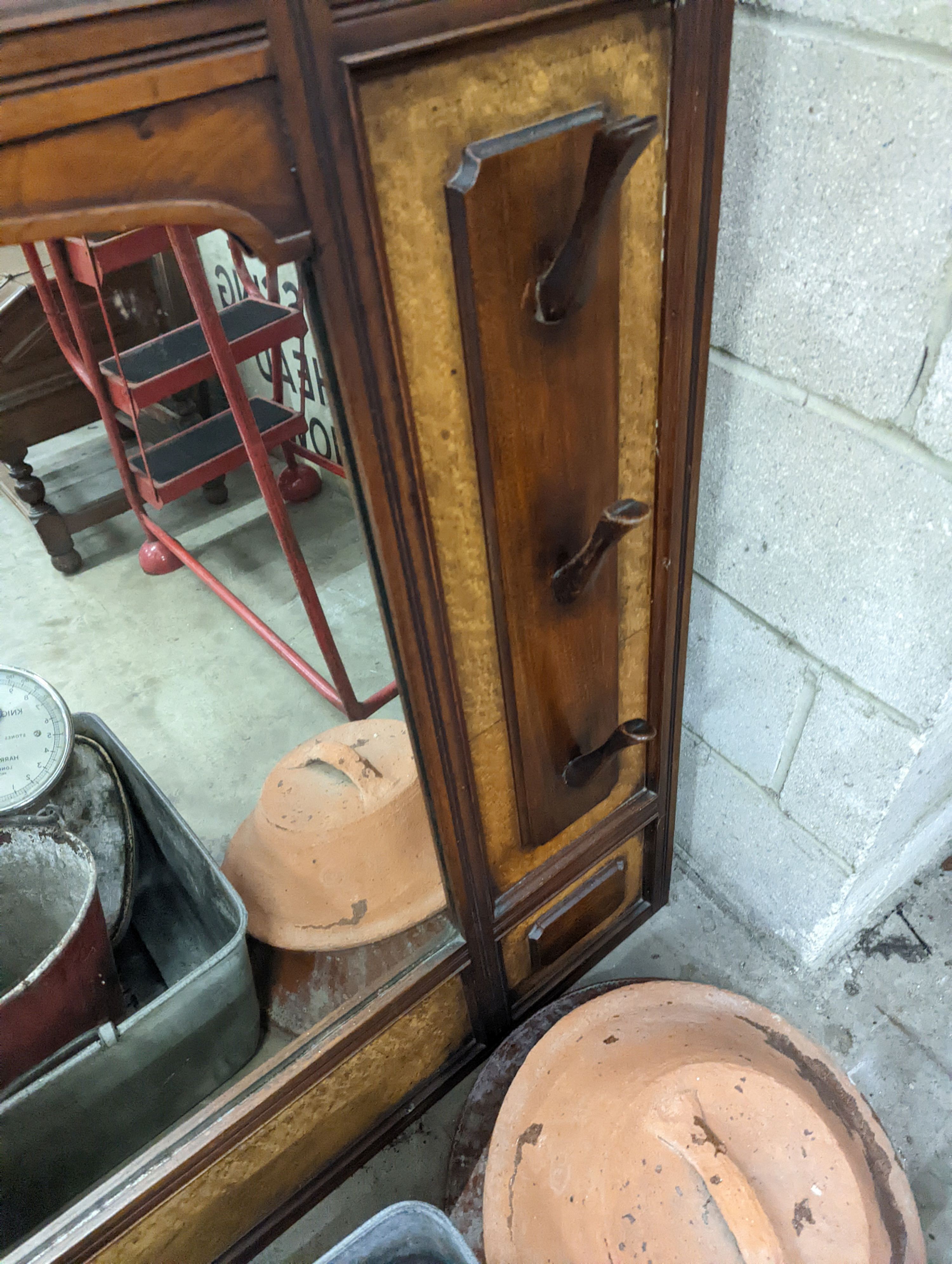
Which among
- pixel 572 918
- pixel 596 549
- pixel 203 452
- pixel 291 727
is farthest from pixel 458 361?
pixel 203 452

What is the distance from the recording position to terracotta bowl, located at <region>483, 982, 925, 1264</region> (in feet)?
2.40

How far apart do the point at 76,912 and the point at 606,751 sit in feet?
2.55

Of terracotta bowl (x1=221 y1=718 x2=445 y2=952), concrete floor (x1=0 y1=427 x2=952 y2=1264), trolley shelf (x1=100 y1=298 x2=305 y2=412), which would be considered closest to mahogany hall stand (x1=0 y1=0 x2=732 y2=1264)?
terracotta bowl (x1=221 y1=718 x2=445 y2=952)

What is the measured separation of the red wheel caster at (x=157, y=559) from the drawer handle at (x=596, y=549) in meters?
1.79

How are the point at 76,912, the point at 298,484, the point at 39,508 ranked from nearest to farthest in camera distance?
1. the point at 76,912
2. the point at 39,508
3. the point at 298,484

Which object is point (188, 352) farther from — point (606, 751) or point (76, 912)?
point (606, 751)

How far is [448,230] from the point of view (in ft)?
1.91

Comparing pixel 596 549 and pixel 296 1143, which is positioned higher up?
pixel 596 549

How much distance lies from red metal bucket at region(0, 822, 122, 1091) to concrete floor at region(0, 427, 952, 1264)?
43 cm

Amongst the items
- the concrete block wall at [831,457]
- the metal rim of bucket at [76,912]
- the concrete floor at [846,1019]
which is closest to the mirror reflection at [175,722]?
the metal rim of bucket at [76,912]

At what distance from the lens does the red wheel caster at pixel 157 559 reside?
7.73ft

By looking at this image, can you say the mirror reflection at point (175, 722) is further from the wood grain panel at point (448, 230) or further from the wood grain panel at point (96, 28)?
the wood grain panel at point (96, 28)

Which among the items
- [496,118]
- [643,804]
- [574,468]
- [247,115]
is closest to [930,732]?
[643,804]

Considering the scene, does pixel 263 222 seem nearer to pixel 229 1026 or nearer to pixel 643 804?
pixel 643 804
